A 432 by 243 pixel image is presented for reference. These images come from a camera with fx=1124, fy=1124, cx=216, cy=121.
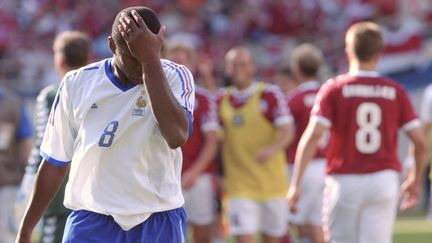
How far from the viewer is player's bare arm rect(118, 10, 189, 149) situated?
5332 millimetres

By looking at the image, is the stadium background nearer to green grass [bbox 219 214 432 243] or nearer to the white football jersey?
green grass [bbox 219 214 432 243]

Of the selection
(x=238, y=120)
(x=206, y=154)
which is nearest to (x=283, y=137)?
(x=238, y=120)

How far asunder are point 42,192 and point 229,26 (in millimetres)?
18638

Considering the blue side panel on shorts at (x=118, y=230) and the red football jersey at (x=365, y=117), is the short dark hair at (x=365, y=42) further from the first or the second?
the blue side panel on shorts at (x=118, y=230)

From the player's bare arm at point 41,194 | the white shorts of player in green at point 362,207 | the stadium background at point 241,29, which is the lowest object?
the white shorts of player in green at point 362,207

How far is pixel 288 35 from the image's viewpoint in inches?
969

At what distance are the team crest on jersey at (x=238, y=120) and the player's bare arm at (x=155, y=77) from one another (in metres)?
6.13

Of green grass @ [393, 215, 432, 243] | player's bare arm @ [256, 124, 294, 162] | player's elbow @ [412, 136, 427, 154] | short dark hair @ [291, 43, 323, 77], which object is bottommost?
green grass @ [393, 215, 432, 243]

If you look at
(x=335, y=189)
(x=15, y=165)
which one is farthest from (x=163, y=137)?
(x=15, y=165)

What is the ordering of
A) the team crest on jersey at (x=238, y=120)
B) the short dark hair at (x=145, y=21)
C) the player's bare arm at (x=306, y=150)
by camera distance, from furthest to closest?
the team crest on jersey at (x=238, y=120), the player's bare arm at (x=306, y=150), the short dark hair at (x=145, y=21)

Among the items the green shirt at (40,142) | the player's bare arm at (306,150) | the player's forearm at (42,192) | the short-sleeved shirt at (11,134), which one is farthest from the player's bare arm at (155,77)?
the short-sleeved shirt at (11,134)

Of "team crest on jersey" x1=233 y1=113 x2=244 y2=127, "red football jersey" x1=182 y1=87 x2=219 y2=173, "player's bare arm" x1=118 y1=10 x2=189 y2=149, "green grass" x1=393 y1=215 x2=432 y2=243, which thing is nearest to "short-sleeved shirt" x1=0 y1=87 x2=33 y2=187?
"red football jersey" x1=182 y1=87 x2=219 y2=173

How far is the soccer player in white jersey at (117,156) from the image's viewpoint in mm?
5633

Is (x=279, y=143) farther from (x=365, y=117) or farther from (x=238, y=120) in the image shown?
(x=365, y=117)
